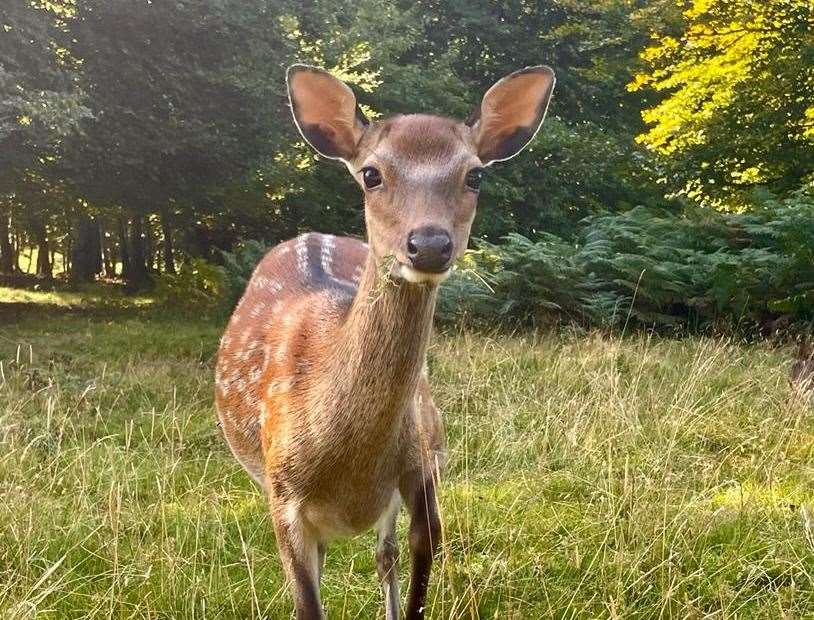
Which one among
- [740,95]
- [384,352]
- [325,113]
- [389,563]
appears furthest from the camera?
[740,95]

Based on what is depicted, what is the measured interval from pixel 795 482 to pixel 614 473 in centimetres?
87

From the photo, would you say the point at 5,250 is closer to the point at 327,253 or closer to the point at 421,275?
the point at 327,253

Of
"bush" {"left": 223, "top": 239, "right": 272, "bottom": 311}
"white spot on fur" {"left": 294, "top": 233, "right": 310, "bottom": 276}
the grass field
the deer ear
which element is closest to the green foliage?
"bush" {"left": 223, "top": 239, "right": 272, "bottom": 311}

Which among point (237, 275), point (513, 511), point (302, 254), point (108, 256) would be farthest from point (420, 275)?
point (108, 256)

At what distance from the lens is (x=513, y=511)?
11.8 ft

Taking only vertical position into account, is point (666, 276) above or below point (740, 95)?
below

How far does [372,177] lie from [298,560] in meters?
1.12

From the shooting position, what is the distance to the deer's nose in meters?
1.92

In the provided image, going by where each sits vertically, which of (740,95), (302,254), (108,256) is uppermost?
(740,95)

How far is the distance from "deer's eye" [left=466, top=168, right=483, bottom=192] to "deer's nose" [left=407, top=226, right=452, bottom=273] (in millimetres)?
340

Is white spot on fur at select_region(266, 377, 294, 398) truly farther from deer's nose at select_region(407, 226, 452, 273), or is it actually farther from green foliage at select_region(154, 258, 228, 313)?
green foliage at select_region(154, 258, 228, 313)

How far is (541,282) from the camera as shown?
930 centimetres

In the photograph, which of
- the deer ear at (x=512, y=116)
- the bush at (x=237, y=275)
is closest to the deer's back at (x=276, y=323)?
the deer ear at (x=512, y=116)

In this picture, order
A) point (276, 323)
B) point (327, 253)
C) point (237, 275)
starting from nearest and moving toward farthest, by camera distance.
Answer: point (276, 323) < point (327, 253) < point (237, 275)
